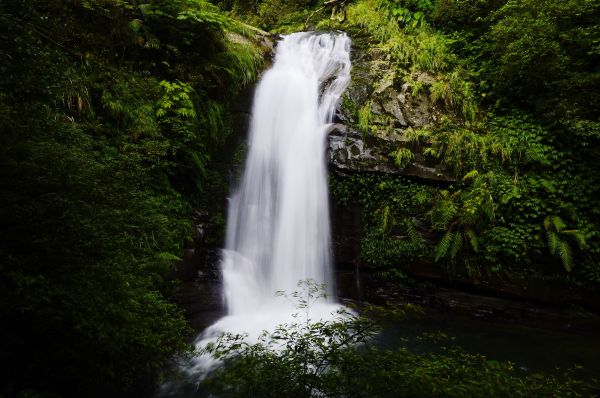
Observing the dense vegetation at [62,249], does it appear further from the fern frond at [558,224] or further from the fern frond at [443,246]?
the fern frond at [558,224]

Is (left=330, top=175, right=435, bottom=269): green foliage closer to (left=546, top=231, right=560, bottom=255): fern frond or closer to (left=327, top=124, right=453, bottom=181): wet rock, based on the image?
(left=327, top=124, right=453, bottom=181): wet rock

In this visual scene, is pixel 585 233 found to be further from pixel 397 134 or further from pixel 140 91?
pixel 140 91

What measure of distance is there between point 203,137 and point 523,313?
8010 millimetres

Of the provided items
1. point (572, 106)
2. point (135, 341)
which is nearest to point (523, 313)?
point (572, 106)

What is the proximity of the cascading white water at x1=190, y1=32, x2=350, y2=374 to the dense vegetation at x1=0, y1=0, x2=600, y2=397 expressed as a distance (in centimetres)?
70

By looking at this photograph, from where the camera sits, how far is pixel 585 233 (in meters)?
6.77

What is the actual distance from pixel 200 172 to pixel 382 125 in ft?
15.2

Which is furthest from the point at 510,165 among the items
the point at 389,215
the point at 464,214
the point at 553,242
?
the point at 389,215

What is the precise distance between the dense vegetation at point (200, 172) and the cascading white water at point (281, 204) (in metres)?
0.70

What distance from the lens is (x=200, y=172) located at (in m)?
6.82

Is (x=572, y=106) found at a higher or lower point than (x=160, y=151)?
higher

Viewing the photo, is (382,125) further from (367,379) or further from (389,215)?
(367,379)

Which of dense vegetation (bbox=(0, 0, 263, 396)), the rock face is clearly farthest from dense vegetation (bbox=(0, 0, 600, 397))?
the rock face

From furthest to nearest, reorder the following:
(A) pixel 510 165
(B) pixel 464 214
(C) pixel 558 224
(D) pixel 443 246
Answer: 1. (A) pixel 510 165
2. (B) pixel 464 214
3. (D) pixel 443 246
4. (C) pixel 558 224
